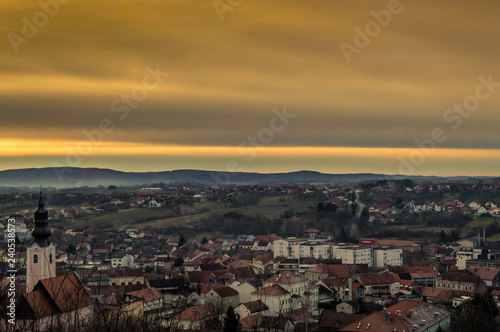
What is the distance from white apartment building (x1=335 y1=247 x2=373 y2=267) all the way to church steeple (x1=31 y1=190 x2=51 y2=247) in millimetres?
28458

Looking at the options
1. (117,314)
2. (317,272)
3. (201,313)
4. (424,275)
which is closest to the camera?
(117,314)

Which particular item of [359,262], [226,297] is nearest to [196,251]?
[359,262]

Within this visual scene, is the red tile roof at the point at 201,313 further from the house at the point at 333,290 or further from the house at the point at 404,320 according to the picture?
the house at the point at 333,290

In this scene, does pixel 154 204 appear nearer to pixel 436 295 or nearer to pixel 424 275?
pixel 424 275

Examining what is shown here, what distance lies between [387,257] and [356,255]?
9.09 feet

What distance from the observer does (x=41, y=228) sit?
25469mm

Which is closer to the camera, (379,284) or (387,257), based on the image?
(379,284)

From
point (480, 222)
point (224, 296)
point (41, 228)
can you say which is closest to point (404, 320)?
point (224, 296)

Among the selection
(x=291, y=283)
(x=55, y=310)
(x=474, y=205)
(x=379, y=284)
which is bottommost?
(x=379, y=284)

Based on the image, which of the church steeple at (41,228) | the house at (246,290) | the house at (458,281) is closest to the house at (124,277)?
the house at (246,290)

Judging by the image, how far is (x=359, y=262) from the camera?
4941 cm

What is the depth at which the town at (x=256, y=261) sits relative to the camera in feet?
45.4

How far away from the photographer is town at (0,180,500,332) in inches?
545

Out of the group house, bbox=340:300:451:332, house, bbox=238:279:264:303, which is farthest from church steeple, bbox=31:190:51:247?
house, bbox=340:300:451:332
